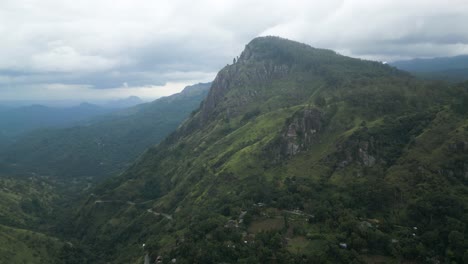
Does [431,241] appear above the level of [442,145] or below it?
below

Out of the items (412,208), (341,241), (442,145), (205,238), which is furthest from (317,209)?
(442,145)

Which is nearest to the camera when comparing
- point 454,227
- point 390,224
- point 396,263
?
point 396,263

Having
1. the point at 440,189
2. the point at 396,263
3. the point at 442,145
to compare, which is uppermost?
the point at 442,145

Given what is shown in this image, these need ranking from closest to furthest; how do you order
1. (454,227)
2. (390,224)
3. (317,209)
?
(454,227) < (390,224) < (317,209)

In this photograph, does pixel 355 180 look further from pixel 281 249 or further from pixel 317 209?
pixel 281 249

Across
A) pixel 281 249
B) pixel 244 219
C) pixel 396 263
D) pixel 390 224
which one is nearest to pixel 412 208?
pixel 390 224

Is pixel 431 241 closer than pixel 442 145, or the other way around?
pixel 431 241

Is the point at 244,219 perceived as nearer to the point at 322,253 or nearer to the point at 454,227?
the point at 322,253

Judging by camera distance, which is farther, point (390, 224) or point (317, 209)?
point (317, 209)

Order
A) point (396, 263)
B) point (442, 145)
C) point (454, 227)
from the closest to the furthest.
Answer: point (396, 263) < point (454, 227) < point (442, 145)
